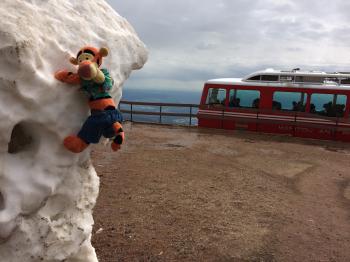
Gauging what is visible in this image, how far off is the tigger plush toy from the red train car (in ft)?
50.5

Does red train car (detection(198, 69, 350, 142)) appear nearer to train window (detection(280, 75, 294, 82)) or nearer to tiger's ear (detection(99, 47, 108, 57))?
train window (detection(280, 75, 294, 82))

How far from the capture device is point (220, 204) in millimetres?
8930

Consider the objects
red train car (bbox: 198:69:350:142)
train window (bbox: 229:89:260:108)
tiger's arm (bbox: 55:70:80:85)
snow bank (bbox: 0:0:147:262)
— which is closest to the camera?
snow bank (bbox: 0:0:147:262)

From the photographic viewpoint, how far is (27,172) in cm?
346

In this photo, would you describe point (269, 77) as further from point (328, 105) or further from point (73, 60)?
point (73, 60)

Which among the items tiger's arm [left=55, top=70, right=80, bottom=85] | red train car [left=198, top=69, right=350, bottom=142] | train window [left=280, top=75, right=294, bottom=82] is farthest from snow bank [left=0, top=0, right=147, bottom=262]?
train window [left=280, top=75, right=294, bottom=82]

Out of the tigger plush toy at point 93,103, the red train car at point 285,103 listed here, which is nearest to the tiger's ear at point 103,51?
the tigger plush toy at point 93,103

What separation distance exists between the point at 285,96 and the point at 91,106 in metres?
15.7

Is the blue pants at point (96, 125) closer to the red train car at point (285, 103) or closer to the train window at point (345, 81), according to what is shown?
the red train car at point (285, 103)

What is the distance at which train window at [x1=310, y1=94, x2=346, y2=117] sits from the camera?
1758 cm

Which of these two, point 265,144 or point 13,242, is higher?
point 13,242

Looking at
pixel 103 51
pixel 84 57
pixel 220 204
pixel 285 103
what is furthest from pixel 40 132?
pixel 285 103

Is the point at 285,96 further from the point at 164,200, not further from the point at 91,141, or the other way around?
the point at 91,141

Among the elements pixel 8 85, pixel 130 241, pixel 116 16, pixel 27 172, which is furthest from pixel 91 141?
pixel 130 241
